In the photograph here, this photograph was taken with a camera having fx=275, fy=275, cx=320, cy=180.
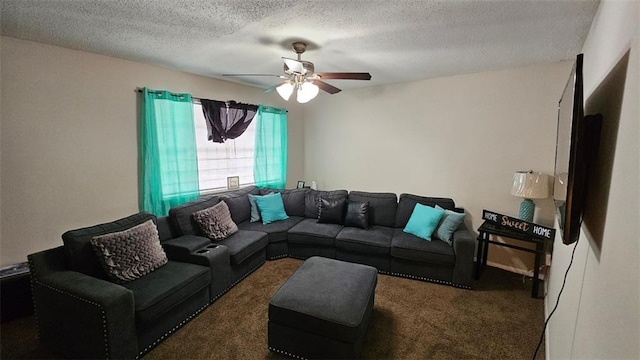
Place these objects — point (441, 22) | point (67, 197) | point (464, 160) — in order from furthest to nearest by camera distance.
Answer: point (464, 160), point (67, 197), point (441, 22)

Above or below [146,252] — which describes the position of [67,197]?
above

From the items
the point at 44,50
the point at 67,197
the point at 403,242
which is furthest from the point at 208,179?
the point at 403,242

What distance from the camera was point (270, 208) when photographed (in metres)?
3.92

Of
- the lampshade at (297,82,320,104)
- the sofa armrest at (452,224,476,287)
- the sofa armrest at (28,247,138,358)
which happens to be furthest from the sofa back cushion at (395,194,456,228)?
the sofa armrest at (28,247,138,358)

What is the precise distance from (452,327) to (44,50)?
4352mm

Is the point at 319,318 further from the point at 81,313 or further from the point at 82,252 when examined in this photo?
the point at 82,252

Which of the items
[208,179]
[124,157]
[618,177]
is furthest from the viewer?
[208,179]

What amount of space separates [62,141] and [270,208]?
91.0 inches

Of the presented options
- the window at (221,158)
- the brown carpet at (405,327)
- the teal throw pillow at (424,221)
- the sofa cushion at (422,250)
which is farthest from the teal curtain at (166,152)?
the teal throw pillow at (424,221)

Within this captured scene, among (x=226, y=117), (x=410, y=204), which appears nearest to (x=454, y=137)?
(x=410, y=204)

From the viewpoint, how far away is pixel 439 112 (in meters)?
3.77

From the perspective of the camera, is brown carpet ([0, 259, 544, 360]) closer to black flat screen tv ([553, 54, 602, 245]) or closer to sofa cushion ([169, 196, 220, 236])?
sofa cushion ([169, 196, 220, 236])

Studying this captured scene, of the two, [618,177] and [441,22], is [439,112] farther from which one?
[618,177]

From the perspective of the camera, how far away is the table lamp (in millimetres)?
2879
